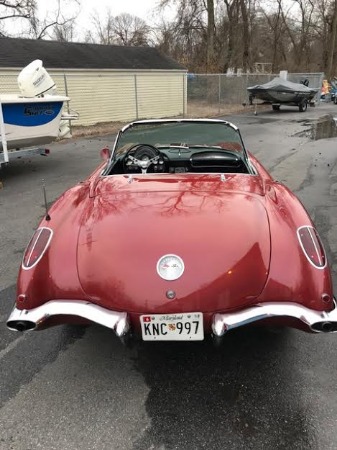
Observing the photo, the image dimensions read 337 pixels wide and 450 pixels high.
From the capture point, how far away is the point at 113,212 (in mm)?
2723

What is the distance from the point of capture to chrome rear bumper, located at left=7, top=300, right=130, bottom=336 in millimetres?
2204

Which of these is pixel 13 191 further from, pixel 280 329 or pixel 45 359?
pixel 280 329

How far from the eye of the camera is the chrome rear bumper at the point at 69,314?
2204 mm

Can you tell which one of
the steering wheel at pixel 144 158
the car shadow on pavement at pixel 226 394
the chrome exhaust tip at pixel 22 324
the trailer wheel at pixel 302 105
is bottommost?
the car shadow on pavement at pixel 226 394

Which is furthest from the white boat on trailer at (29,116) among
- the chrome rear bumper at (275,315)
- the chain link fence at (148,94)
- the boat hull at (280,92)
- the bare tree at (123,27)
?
the bare tree at (123,27)

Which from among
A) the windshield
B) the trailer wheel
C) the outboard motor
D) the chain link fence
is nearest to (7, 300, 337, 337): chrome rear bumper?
the windshield

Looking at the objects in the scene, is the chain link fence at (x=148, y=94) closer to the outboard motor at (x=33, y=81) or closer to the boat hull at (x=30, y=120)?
the outboard motor at (x=33, y=81)

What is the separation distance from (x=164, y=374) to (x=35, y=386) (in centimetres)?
77

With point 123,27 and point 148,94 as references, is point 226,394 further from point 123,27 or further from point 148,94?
point 123,27

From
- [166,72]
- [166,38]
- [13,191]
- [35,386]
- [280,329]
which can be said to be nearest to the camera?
[35,386]

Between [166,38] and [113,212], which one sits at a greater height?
[166,38]

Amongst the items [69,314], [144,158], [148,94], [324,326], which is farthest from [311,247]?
[148,94]

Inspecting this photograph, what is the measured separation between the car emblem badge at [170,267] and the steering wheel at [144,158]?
1605mm

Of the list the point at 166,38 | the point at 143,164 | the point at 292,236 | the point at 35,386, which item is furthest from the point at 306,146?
the point at 166,38
